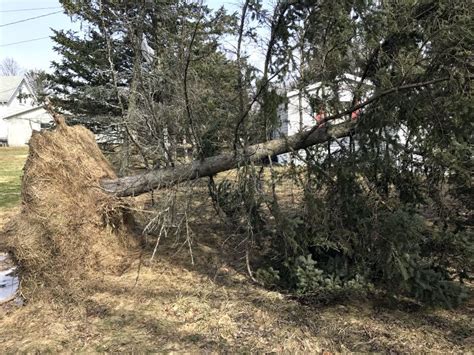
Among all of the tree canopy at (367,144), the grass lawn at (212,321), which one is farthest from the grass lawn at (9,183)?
the tree canopy at (367,144)

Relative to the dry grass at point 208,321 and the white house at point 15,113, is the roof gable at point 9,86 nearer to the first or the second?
the white house at point 15,113

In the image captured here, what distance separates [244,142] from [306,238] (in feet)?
4.75

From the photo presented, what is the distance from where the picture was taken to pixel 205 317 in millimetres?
4164

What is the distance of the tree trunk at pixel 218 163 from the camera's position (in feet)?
16.4

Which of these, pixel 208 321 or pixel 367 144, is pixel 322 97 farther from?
pixel 208 321

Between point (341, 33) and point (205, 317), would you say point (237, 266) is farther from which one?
point (341, 33)

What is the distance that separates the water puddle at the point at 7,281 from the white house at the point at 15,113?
31339mm

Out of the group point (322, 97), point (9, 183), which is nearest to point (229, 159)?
point (322, 97)

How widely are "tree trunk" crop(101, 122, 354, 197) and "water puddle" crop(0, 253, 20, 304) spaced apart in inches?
63.2

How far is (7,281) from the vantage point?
5578mm

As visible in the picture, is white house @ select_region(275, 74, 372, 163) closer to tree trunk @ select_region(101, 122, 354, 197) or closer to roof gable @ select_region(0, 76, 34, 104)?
tree trunk @ select_region(101, 122, 354, 197)

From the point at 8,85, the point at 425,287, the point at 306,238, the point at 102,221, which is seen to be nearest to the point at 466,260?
the point at 425,287

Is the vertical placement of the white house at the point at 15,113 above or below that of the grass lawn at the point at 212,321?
above

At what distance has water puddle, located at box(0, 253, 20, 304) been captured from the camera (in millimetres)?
5082
